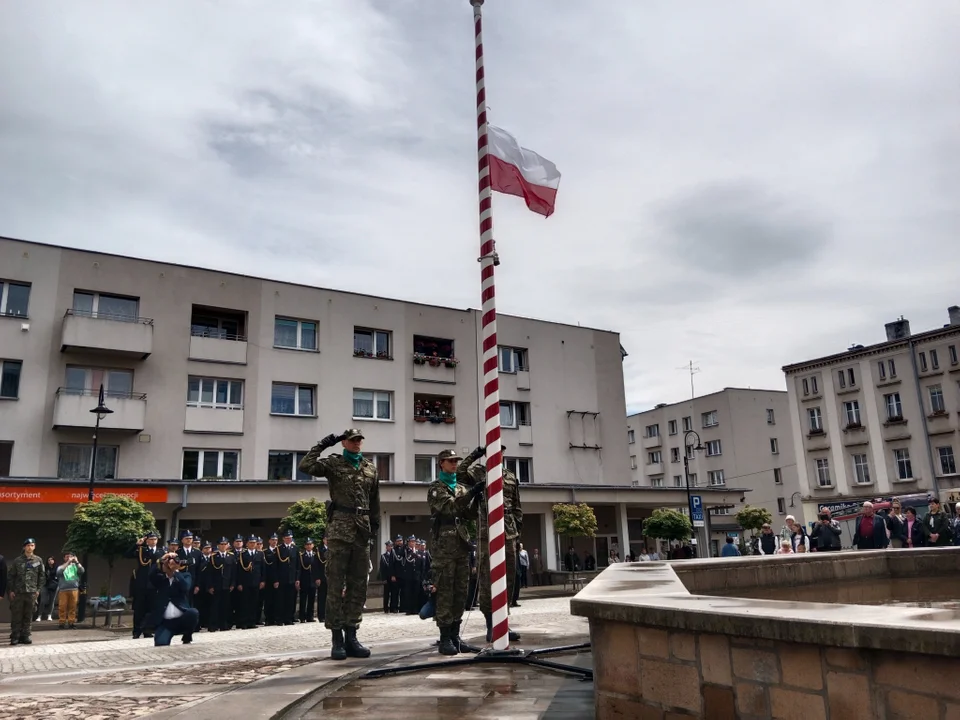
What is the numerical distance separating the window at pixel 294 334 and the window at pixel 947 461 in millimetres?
40588

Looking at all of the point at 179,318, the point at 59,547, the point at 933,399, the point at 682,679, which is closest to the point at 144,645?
the point at 682,679

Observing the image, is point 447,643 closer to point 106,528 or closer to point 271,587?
point 271,587

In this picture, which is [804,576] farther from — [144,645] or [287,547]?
[287,547]

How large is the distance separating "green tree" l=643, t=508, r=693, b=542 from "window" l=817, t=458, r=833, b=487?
25.1m

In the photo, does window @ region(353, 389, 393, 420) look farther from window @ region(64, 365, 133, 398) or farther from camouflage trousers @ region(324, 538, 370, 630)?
camouflage trousers @ region(324, 538, 370, 630)

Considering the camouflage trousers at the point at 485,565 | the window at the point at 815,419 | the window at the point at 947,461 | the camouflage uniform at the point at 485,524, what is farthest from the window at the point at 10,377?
the window at the point at 947,461

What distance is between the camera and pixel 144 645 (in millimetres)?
12438

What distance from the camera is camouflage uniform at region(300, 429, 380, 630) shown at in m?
8.43

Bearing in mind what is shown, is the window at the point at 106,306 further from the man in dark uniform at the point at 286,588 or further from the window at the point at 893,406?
the window at the point at 893,406

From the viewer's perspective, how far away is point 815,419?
57125 mm

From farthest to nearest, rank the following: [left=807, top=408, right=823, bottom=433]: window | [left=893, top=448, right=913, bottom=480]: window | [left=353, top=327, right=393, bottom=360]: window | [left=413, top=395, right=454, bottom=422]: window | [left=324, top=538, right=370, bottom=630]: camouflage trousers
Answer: [left=807, top=408, right=823, bottom=433]: window < [left=893, top=448, right=913, bottom=480]: window < [left=413, top=395, right=454, bottom=422]: window < [left=353, top=327, right=393, bottom=360]: window < [left=324, top=538, right=370, bottom=630]: camouflage trousers

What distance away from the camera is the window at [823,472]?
5581cm

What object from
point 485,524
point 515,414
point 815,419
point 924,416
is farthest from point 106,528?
point 815,419

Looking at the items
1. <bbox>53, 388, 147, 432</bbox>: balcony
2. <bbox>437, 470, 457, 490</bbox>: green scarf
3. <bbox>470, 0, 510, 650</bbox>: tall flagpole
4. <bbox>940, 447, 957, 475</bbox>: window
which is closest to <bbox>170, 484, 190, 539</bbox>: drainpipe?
<bbox>53, 388, 147, 432</bbox>: balcony
